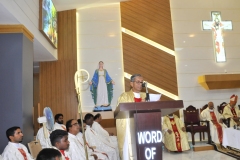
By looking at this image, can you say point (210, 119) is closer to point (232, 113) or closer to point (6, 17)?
point (232, 113)

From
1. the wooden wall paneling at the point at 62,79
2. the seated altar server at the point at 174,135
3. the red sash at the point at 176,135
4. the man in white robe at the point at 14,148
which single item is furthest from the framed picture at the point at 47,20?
the red sash at the point at 176,135

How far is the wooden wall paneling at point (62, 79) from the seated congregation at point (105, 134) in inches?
65.1

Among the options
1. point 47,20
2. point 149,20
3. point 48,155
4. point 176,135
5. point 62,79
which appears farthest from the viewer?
point 149,20

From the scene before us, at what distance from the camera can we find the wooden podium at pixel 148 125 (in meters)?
2.16

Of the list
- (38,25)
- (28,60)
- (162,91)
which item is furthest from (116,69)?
(28,60)

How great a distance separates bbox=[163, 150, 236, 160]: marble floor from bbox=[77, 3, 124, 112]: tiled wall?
8.53 ft

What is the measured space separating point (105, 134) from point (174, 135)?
2.11 metres

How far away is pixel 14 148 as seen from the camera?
132 inches

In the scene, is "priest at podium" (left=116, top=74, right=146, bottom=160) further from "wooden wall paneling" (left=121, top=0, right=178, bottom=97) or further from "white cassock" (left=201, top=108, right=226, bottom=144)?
"wooden wall paneling" (left=121, top=0, right=178, bottom=97)

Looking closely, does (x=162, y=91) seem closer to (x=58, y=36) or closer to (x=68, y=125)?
(x=58, y=36)

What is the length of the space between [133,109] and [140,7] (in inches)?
282

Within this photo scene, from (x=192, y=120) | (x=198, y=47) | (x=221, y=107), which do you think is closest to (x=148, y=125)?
(x=192, y=120)

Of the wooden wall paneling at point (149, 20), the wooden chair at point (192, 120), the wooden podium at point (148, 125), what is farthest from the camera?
the wooden wall paneling at point (149, 20)

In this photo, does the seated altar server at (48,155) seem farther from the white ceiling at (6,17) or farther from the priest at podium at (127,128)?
the white ceiling at (6,17)
